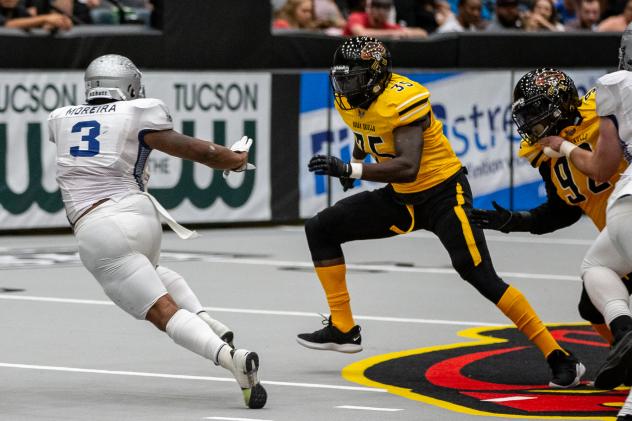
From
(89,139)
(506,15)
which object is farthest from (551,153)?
(506,15)

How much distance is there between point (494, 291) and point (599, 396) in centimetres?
78

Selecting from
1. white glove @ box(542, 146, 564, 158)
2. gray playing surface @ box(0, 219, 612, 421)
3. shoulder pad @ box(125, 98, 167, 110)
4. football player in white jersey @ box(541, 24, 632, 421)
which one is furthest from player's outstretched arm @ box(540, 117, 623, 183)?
shoulder pad @ box(125, 98, 167, 110)

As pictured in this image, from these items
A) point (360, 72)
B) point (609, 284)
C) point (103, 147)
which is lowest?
point (609, 284)

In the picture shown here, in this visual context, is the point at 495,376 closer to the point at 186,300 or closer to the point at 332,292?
the point at 332,292

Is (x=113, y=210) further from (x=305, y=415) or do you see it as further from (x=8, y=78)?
(x=8, y=78)

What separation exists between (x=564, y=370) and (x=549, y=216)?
0.86m

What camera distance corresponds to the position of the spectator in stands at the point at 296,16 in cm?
1514

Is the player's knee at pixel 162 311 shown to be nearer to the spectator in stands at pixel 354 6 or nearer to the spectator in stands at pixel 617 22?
the spectator in stands at pixel 354 6

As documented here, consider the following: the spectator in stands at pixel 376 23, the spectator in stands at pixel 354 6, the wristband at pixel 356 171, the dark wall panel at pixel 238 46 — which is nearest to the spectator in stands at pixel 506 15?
the dark wall panel at pixel 238 46

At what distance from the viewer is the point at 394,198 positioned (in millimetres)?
7891

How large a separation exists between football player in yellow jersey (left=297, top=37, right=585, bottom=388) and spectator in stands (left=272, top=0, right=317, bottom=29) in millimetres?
7210

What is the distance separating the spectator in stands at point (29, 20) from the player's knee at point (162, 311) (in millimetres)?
6829

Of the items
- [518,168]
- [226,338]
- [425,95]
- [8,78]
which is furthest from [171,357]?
[518,168]

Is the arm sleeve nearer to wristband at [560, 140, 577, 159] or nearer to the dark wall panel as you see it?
wristband at [560, 140, 577, 159]
